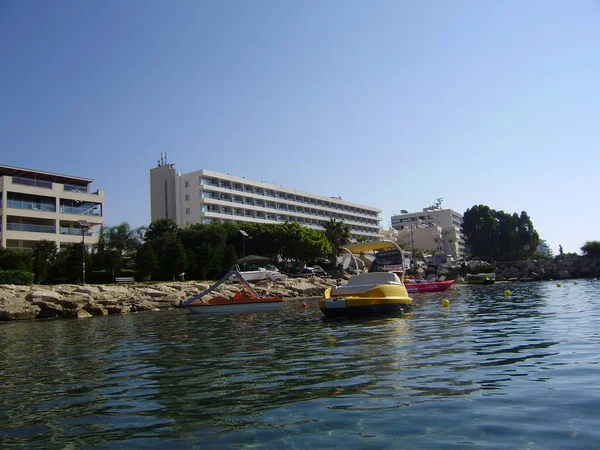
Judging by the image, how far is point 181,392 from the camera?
767 cm

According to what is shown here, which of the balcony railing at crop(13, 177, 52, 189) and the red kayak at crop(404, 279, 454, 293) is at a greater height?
the balcony railing at crop(13, 177, 52, 189)

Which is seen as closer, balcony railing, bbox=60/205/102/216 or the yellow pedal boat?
the yellow pedal boat

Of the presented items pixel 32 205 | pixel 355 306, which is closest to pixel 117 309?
pixel 355 306

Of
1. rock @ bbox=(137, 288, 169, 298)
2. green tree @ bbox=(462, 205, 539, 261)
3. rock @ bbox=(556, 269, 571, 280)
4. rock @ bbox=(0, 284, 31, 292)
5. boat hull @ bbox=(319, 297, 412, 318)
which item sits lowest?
rock @ bbox=(556, 269, 571, 280)

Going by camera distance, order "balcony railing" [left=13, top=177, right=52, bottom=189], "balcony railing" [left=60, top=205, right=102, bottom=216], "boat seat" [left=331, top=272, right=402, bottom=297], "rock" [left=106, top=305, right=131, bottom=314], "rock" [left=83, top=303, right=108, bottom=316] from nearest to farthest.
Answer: "boat seat" [left=331, top=272, right=402, bottom=297] < "rock" [left=83, top=303, right=108, bottom=316] < "rock" [left=106, top=305, right=131, bottom=314] < "balcony railing" [left=13, top=177, right=52, bottom=189] < "balcony railing" [left=60, top=205, right=102, bottom=216]

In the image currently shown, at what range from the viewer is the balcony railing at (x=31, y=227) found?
54.8m

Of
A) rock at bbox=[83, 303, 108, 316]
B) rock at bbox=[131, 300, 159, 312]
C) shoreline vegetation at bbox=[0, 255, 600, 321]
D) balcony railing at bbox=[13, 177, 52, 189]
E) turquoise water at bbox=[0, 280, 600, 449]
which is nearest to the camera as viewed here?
turquoise water at bbox=[0, 280, 600, 449]

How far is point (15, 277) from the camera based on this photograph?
3803 cm

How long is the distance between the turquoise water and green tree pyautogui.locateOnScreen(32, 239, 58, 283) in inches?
1249

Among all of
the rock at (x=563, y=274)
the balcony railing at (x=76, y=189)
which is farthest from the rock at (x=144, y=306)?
the rock at (x=563, y=274)

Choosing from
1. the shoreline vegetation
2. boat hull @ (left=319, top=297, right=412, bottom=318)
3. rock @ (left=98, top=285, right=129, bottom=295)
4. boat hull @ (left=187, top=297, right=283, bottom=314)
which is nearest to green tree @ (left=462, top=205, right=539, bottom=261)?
the shoreline vegetation

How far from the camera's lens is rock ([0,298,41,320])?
1156 inches

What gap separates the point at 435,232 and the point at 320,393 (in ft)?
453

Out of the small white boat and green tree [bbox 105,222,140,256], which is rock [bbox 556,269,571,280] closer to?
the small white boat
